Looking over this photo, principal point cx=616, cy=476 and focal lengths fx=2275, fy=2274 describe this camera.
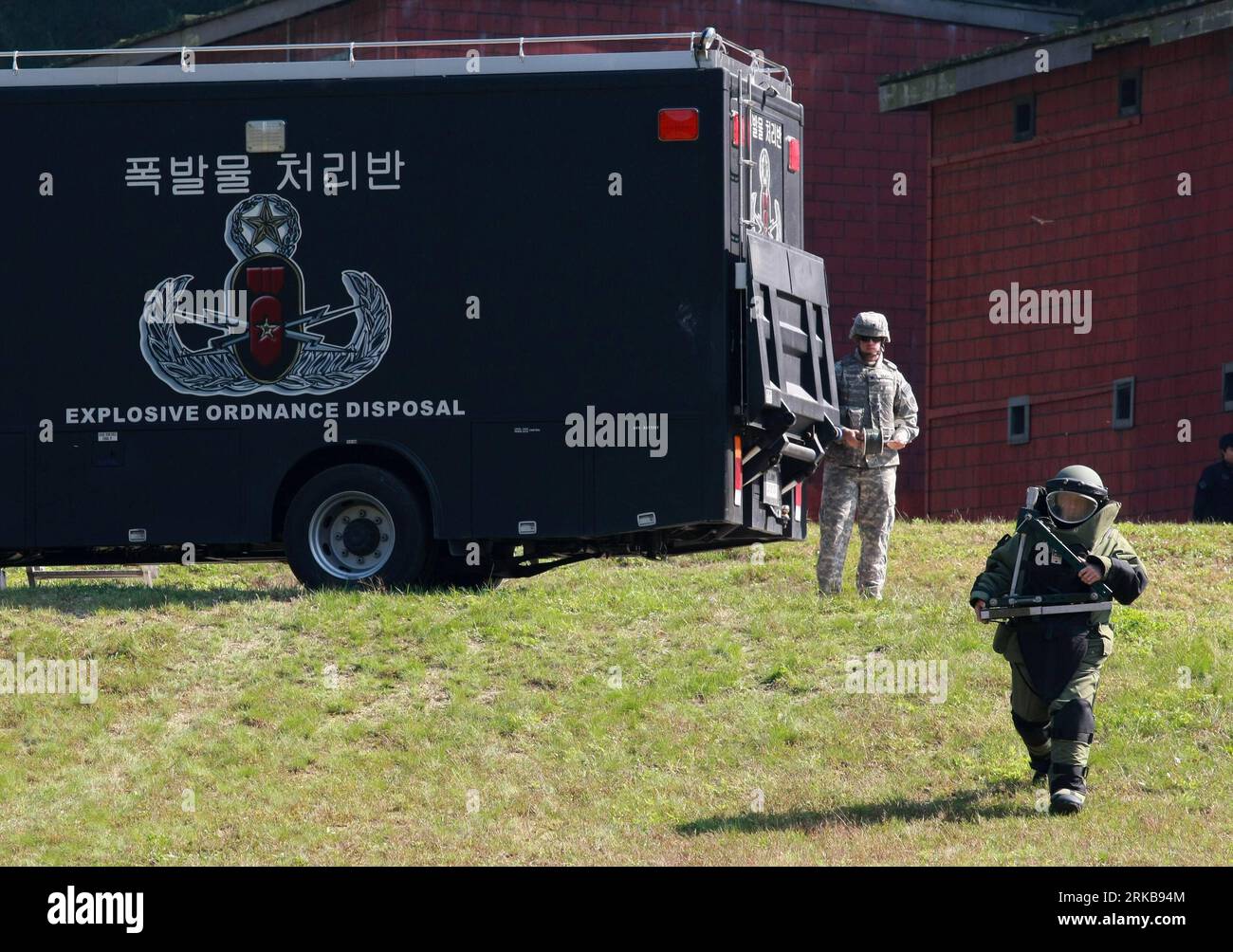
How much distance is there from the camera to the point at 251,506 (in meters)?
16.3

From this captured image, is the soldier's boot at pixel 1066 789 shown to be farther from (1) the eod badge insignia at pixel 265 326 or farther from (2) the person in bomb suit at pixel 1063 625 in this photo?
(1) the eod badge insignia at pixel 265 326

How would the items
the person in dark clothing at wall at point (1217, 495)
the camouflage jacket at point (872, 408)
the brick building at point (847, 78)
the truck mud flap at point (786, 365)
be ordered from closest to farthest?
the truck mud flap at point (786, 365), the camouflage jacket at point (872, 408), the person in dark clothing at wall at point (1217, 495), the brick building at point (847, 78)

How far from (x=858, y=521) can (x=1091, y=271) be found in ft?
36.8

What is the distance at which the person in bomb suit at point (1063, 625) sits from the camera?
11633 mm

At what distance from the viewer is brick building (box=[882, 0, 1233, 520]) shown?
25453 mm

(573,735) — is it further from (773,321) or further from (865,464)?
(865,464)

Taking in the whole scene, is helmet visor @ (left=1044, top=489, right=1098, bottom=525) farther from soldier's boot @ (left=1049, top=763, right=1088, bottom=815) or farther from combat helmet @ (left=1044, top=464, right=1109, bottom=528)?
soldier's boot @ (left=1049, top=763, right=1088, bottom=815)

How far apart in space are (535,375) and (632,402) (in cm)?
74

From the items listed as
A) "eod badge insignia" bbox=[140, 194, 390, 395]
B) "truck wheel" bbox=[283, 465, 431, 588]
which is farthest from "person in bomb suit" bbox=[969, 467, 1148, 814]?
"eod badge insignia" bbox=[140, 194, 390, 395]

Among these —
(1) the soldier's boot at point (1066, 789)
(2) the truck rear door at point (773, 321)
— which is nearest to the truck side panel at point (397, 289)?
(2) the truck rear door at point (773, 321)

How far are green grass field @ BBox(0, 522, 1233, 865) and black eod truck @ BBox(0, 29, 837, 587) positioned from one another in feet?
2.40

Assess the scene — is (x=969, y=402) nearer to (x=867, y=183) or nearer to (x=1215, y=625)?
(x=867, y=183)

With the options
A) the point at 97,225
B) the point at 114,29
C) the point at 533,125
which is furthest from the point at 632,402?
the point at 114,29

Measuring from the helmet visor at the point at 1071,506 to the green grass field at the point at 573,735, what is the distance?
1.48 meters
